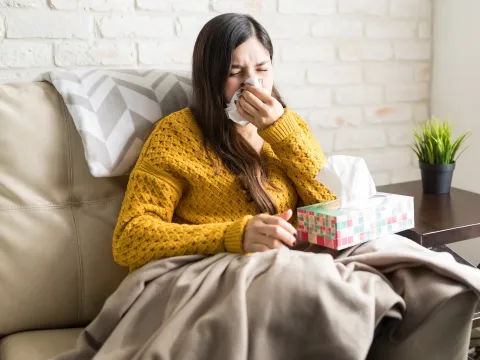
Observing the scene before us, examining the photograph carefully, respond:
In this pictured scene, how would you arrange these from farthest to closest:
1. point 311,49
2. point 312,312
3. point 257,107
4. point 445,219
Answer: point 311,49, point 445,219, point 257,107, point 312,312

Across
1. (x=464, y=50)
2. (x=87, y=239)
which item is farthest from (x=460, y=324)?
(x=464, y=50)

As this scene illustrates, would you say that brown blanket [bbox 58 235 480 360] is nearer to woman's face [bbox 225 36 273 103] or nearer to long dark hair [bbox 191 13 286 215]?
long dark hair [bbox 191 13 286 215]

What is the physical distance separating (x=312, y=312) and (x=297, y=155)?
0.50 m

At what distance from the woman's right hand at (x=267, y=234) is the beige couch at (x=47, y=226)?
0.39m

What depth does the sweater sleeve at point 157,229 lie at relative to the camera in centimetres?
114

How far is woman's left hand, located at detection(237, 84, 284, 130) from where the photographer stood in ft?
4.12

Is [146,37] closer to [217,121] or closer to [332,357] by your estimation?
[217,121]

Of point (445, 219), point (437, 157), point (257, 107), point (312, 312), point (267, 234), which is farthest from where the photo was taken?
point (437, 157)

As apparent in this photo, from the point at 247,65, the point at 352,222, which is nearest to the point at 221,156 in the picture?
the point at 247,65

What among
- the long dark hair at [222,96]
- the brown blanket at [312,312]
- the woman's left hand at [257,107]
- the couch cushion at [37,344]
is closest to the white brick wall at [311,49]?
the long dark hair at [222,96]

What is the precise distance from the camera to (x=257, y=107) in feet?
4.12

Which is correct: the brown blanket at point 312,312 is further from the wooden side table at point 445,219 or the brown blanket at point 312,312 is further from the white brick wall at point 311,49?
the white brick wall at point 311,49

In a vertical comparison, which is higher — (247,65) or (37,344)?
(247,65)

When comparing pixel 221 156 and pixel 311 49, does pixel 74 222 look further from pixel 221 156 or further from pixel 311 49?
pixel 311 49
